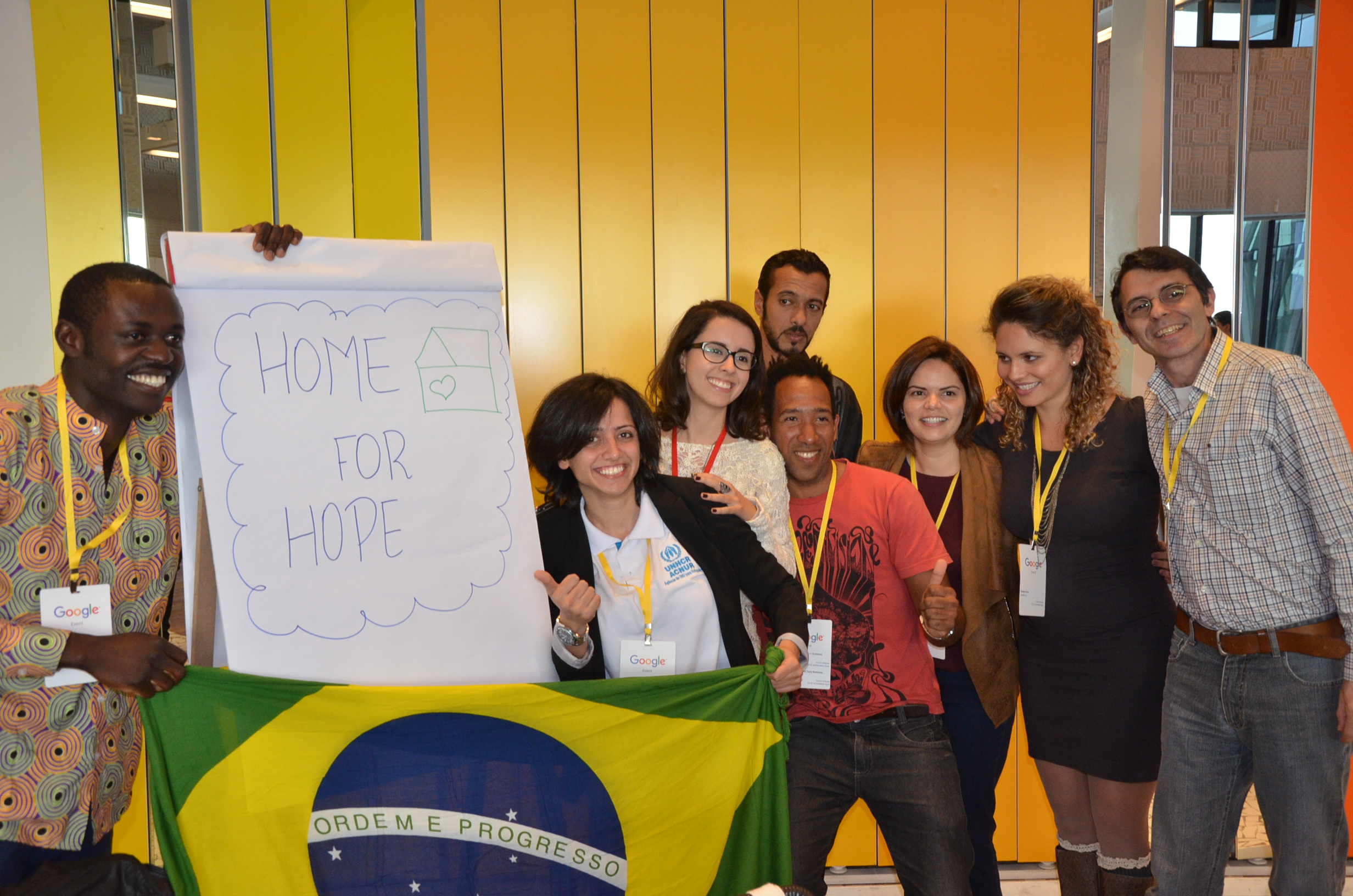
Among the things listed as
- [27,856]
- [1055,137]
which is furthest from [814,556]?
[1055,137]

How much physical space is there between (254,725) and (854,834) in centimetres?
281

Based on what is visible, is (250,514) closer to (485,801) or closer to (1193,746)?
(485,801)

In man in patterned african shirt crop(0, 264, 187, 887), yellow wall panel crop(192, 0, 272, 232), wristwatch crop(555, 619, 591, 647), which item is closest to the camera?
man in patterned african shirt crop(0, 264, 187, 887)

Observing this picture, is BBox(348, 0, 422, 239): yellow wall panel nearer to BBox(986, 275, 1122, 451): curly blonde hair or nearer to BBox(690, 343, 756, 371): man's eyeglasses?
BBox(690, 343, 756, 371): man's eyeglasses

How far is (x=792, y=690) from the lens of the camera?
2.28m

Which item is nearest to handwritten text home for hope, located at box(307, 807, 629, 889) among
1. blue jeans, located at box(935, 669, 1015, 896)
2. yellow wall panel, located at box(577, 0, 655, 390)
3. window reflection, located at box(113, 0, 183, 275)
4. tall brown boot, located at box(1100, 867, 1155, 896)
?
blue jeans, located at box(935, 669, 1015, 896)

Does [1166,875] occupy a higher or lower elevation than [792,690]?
lower

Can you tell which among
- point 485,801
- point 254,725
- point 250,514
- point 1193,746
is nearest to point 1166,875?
point 1193,746

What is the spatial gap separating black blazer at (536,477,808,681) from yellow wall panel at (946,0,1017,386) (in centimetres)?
206

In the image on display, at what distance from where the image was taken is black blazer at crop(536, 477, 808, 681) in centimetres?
226

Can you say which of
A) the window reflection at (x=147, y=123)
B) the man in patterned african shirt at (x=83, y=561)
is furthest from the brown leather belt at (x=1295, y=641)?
the window reflection at (x=147, y=123)

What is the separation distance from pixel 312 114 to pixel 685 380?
2098mm

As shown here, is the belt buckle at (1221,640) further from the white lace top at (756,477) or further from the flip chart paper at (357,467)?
the flip chart paper at (357,467)

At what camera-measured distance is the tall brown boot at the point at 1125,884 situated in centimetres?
262
